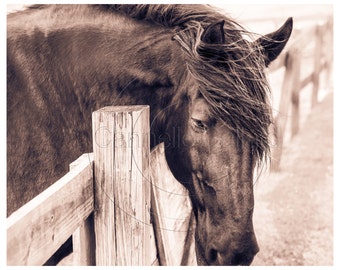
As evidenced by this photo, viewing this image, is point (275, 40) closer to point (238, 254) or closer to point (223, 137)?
point (223, 137)

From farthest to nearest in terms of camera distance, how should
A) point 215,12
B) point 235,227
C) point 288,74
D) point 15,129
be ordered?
1. point 288,74
2. point 15,129
3. point 215,12
4. point 235,227

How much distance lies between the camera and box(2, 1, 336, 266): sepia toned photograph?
1264 millimetres

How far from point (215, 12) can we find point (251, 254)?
1.24 meters

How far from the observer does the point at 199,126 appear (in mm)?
1779

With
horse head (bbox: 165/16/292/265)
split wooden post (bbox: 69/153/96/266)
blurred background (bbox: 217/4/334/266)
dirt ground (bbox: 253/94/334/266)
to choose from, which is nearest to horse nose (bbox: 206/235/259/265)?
horse head (bbox: 165/16/292/265)

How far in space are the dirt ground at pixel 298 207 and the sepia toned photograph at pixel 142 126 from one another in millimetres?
779

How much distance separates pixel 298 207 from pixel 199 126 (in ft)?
9.07

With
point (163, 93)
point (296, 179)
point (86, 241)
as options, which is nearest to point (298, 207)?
point (296, 179)

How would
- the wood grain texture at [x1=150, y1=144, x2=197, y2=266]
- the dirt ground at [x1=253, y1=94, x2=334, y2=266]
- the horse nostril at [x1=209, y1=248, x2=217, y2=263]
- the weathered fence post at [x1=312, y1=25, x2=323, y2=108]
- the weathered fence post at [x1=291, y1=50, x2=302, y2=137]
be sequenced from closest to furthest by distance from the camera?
the horse nostril at [x1=209, y1=248, x2=217, y2=263]
the wood grain texture at [x1=150, y1=144, x2=197, y2=266]
the dirt ground at [x1=253, y1=94, x2=334, y2=266]
the weathered fence post at [x1=291, y1=50, x2=302, y2=137]
the weathered fence post at [x1=312, y1=25, x2=323, y2=108]


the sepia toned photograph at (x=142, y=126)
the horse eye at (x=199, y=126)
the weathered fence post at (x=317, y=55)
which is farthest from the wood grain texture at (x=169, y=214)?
the weathered fence post at (x=317, y=55)

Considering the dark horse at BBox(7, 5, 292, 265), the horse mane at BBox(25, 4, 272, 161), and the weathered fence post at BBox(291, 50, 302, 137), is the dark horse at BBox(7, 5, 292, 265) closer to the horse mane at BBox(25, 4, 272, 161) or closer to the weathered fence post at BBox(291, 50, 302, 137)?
the horse mane at BBox(25, 4, 272, 161)

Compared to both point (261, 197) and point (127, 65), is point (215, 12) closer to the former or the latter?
point (127, 65)

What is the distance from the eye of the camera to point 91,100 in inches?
85.1

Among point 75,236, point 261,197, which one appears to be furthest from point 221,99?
point 261,197
